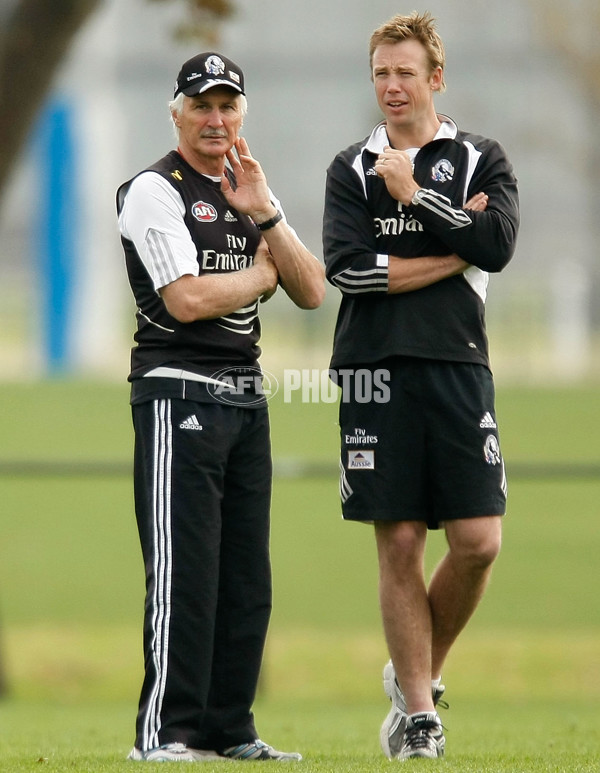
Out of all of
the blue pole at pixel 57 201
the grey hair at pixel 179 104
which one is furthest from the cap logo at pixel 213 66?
the blue pole at pixel 57 201

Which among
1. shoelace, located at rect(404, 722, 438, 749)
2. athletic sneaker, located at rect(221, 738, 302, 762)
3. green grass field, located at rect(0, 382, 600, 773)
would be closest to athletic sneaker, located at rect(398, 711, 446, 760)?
shoelace, located at rect(404, 722, 438, 749)

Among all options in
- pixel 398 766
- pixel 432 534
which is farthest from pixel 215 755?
pixel 432 534

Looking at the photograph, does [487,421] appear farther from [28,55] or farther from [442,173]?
[28,55]

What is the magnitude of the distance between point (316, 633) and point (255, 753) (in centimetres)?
584

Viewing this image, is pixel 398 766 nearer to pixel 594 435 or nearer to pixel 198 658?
pixel 198 658

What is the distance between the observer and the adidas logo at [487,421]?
4961 mm

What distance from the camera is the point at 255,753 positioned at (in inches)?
194

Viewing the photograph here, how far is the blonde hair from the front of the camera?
5.04m

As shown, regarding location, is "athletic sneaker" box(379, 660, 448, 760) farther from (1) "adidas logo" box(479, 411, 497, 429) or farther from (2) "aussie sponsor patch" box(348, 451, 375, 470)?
(1) "adidas logo" box(479, 411, 497, 429)

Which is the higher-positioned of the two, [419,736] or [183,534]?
[183,534]

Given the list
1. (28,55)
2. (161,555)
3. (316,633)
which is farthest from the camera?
(316,633)

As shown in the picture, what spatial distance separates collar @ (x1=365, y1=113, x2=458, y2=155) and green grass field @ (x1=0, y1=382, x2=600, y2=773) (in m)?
2.17

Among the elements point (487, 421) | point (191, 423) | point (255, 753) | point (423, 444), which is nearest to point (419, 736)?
point (255, 753)

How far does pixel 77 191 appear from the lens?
130 ft
